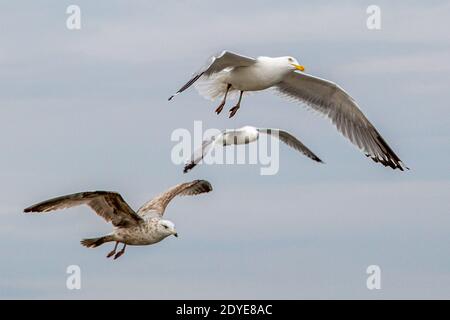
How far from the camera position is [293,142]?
12.2m

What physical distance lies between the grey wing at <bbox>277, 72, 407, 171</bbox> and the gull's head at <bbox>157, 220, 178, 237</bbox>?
283 cm

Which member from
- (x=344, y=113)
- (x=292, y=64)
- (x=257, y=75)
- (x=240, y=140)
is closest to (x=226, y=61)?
(x=257, y=75)

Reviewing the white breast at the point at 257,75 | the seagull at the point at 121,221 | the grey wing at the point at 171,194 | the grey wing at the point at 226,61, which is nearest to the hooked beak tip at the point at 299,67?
the white breast at the point at 257,75

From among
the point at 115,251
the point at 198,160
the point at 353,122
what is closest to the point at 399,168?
the point at 353,122

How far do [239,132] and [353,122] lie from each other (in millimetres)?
1586

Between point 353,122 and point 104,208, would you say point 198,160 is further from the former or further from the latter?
point 353,122

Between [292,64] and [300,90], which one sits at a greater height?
[300,90]

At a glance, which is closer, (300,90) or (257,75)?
(257,75)

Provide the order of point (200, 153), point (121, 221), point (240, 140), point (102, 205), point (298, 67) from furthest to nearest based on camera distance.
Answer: point (240, 140)
point (298, 67)
point (200, 153)
point (121, 221)
point (102, 205)

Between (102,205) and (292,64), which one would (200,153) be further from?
(292,64)

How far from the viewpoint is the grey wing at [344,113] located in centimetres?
1214

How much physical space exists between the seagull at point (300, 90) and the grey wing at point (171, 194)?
735 millimetres

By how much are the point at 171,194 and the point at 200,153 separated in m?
0.52

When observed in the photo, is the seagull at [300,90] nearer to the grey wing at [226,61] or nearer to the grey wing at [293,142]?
the grey wing at [226,61]
